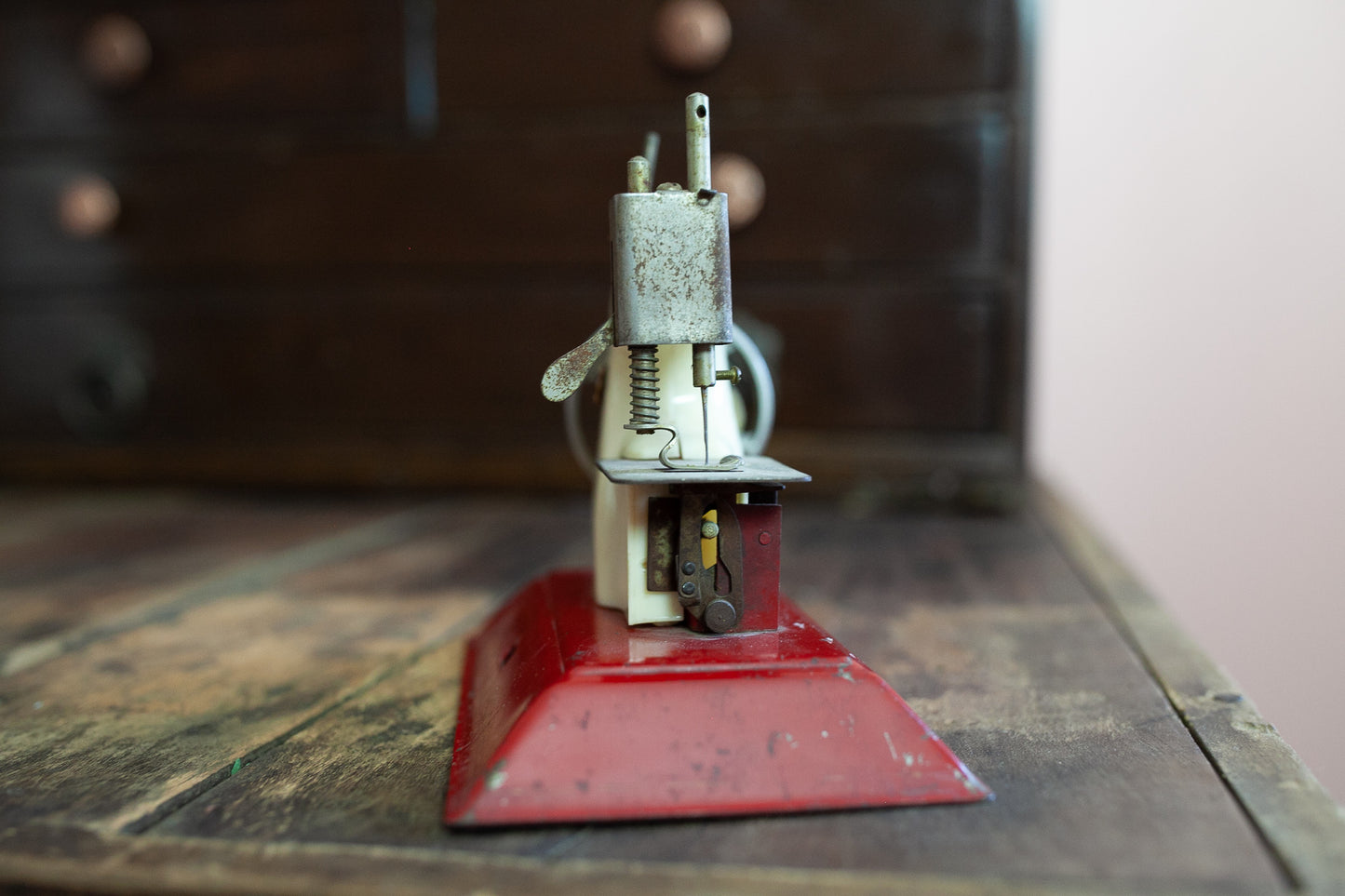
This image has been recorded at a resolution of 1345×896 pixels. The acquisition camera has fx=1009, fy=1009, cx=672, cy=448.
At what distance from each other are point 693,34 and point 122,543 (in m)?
0.93

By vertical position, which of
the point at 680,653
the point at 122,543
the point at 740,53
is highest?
the point at 740,53

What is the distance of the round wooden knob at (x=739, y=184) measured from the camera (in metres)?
1.29

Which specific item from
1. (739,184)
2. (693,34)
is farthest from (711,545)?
(693,34)

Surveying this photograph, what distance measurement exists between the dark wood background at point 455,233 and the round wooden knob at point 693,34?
0.03 m

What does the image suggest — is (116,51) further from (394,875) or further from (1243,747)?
(1243,747)

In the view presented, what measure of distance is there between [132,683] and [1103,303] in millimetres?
1545

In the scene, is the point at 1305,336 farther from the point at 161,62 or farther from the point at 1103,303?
the point at 161,62

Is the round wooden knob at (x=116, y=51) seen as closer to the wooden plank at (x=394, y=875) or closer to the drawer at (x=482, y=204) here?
the drawer at (x=482, y=204)

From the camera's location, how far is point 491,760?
478 mm

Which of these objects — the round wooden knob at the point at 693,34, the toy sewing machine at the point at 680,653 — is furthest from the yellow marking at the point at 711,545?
the round wooden knob at the point at 693,34

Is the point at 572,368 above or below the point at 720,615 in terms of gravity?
above

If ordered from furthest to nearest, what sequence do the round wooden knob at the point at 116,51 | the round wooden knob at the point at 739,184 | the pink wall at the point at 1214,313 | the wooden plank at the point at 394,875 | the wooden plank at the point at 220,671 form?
the pink wall at the point at 1214,313
the round wooden knob at the point at 116,51
the round wooden knob at the point at 739,184
the wooden plank at the point at 220,671
the wooden plank at the point at 394,875

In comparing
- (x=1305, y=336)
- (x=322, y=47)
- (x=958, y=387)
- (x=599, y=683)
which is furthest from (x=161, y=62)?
(x=1305, y=336)

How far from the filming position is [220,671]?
710 mm
